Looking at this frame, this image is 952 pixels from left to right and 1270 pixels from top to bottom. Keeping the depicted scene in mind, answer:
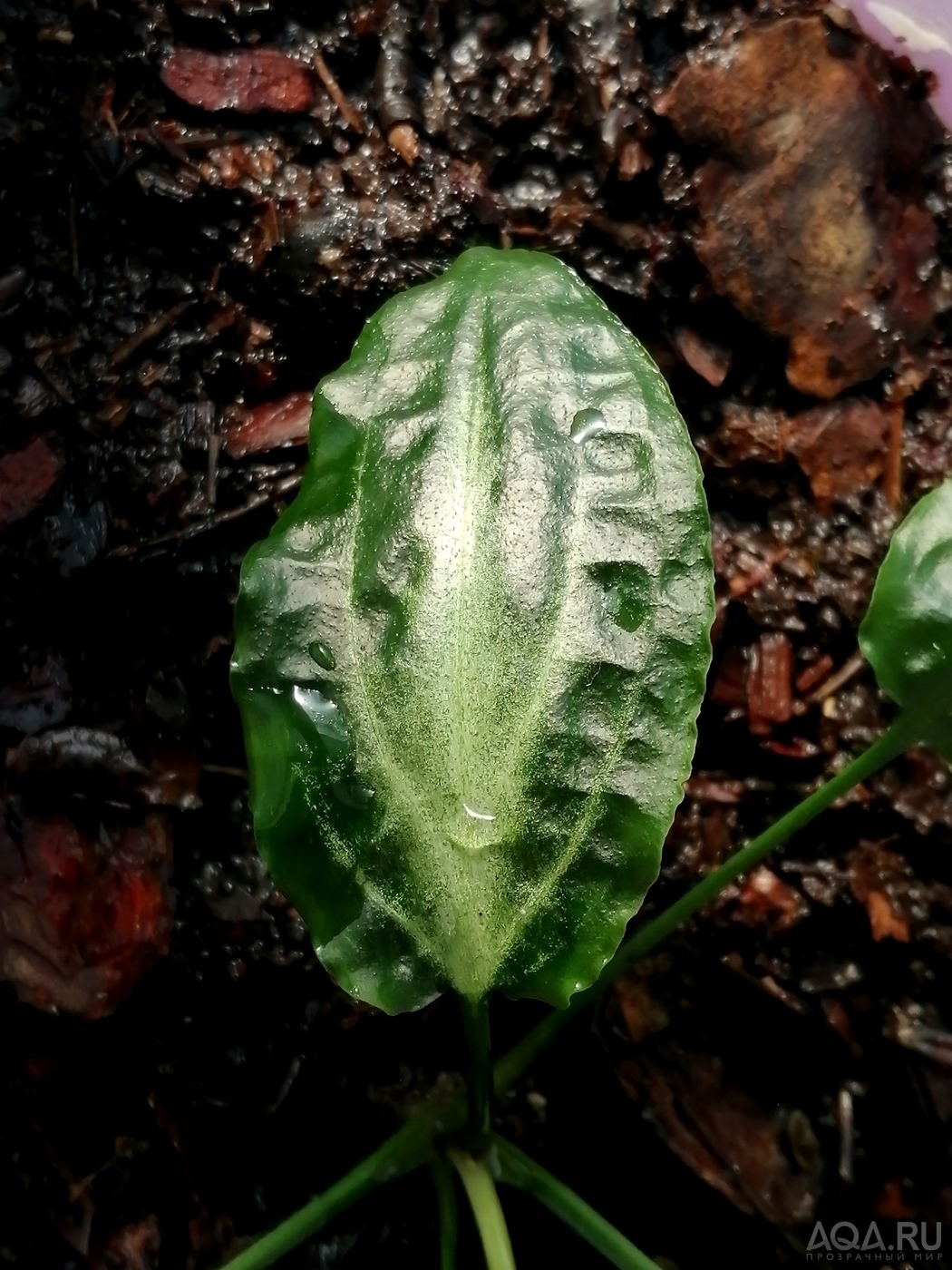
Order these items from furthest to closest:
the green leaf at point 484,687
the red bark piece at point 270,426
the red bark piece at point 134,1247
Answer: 1. the red bark piece at point 270,426
2. the red bark piece at point 134,1247
3. the green leaf at point 484,687

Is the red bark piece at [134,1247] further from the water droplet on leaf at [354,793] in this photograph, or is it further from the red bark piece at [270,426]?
the red bark piece at [270,426]

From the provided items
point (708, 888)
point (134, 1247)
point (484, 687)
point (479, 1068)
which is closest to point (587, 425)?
point (484, 687)

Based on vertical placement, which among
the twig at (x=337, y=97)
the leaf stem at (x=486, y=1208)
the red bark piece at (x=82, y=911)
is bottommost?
the red bark piece at (x=82, y=911)

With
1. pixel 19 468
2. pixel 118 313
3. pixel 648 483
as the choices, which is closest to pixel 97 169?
pixel 118 313

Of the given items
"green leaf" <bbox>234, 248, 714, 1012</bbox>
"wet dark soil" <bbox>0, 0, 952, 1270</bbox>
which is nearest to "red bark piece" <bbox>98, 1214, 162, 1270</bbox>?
"wet dark soil" <bbox>0, 0, 952, 1270</bbox>

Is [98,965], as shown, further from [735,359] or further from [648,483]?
[735,359]

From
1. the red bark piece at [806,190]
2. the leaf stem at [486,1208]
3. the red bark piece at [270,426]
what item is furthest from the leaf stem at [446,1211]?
the red bark piece at [806,190]
